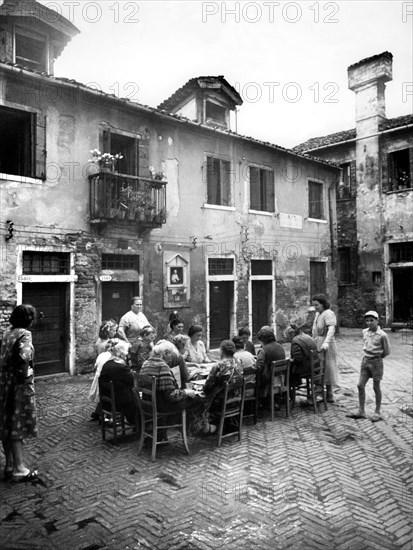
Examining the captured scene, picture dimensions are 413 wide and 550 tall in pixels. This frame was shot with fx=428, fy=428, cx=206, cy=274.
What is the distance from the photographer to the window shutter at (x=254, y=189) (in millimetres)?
15227

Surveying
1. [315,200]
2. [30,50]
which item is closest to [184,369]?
[30,50]

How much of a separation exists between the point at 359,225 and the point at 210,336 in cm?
1112

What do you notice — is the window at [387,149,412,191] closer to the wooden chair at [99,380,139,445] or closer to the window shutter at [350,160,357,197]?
the window shutter at [350,160,357,197]

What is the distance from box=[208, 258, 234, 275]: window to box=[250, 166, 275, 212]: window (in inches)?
91.2

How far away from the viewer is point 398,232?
771 inches

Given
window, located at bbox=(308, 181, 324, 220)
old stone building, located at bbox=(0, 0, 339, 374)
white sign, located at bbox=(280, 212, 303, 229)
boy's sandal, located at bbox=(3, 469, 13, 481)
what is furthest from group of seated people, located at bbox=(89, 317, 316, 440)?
window, located at bbox=(308, 181, 324, 220)

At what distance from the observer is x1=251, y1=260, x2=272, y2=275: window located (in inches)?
601

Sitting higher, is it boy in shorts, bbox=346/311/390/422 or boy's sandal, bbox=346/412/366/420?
boy in shorts, bbox=346/311/390/422

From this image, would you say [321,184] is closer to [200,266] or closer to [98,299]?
[200,266]

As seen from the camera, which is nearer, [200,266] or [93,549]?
[93,549]

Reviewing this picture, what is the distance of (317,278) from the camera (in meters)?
18.0

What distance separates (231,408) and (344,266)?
1748cm

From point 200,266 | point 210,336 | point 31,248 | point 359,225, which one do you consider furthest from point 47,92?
point 359,225

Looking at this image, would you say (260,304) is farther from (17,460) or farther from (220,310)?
(17,460)
